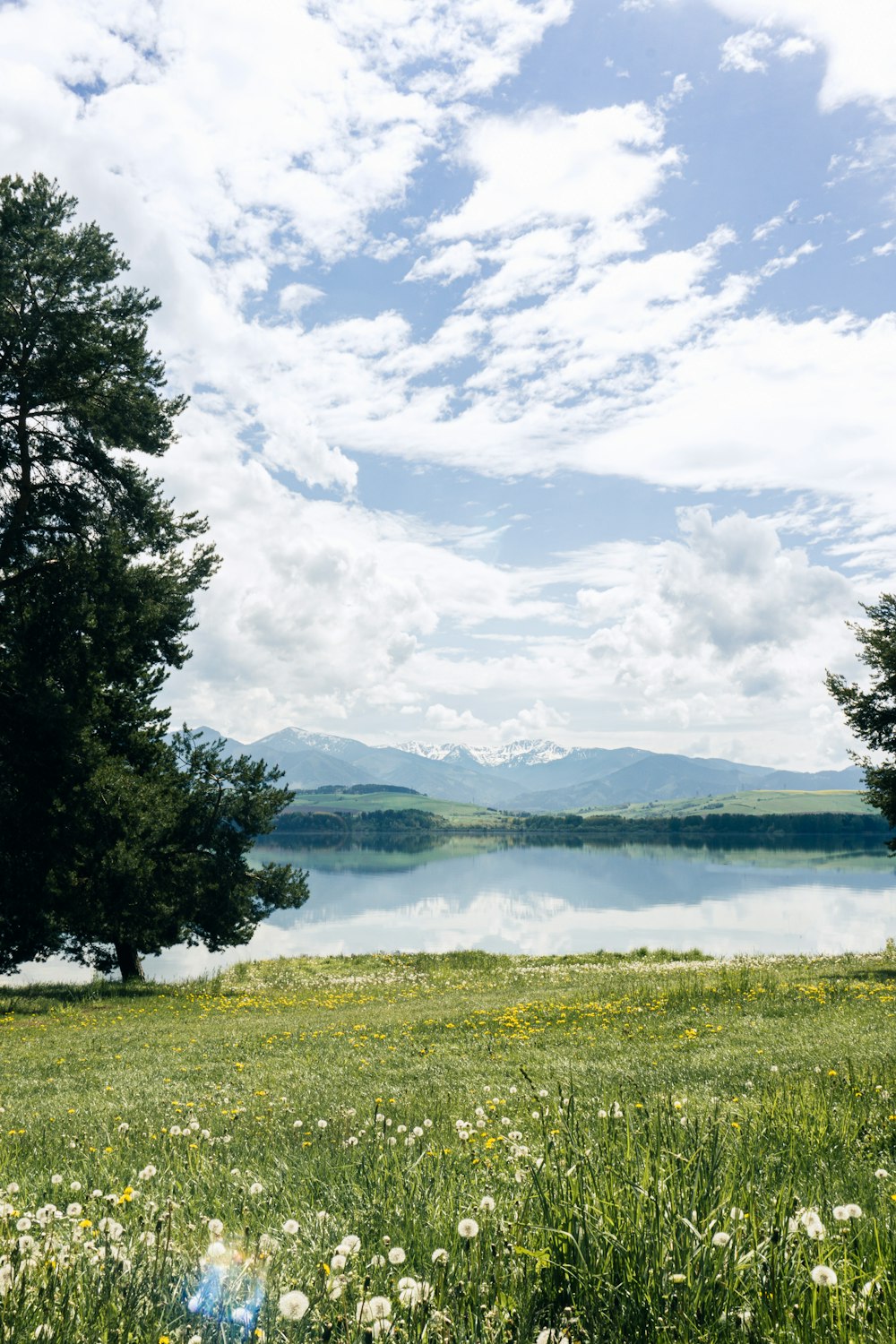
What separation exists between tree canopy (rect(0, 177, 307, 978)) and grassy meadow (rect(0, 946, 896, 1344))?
12391 millimetres

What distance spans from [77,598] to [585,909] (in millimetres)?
70571

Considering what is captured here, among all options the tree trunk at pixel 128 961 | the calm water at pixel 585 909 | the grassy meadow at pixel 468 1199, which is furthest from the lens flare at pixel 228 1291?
the calm water at pixel 585 909

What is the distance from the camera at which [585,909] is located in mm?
81750

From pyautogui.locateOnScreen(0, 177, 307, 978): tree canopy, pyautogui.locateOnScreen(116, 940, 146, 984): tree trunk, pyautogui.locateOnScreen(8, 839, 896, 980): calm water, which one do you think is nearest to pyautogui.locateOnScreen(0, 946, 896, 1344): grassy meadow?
pyautogui.locateOnScreen(0, 177, 307, 978): tree canopy

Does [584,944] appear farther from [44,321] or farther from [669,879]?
[669,879]

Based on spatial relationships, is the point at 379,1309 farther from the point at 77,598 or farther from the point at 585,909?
the point at 585,909

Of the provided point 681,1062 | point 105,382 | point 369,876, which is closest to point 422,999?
point 681,1062

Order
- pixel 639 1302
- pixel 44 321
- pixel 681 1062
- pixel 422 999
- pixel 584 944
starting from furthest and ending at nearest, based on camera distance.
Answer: pixel 584 944 → pixel 422 999 → pixel 44 321 → pixel 681 1062 → pixel 639 1302

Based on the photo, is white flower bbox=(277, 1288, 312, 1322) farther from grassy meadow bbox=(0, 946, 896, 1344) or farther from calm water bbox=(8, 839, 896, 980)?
calm water bbox=(8, 839, 896, 980)

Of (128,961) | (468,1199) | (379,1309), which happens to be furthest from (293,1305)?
(128,961)

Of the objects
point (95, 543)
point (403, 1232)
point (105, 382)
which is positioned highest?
point (105, 382)

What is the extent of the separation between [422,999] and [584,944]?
34908mm

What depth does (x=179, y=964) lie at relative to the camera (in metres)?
50.1

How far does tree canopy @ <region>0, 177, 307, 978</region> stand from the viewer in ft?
65.6
